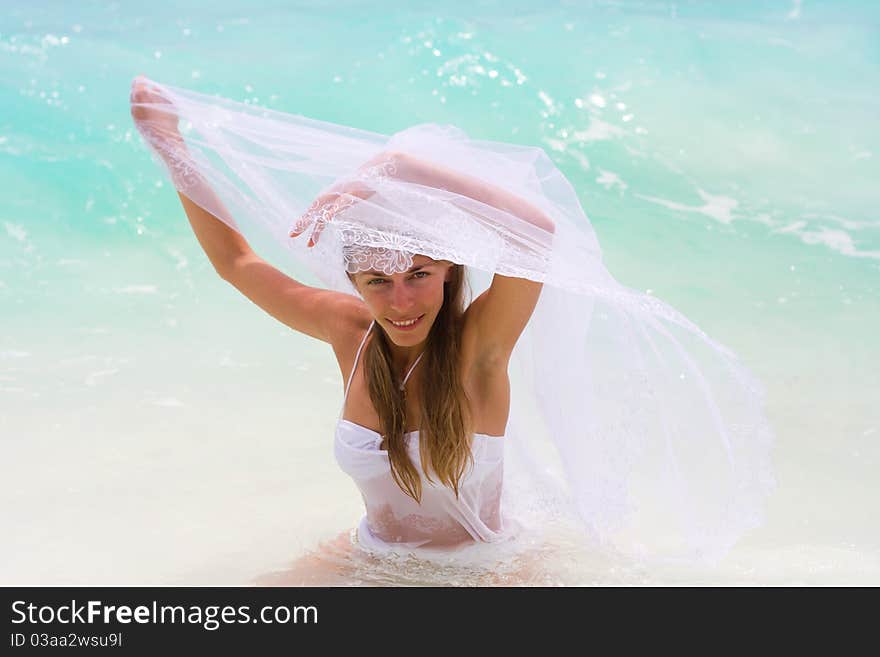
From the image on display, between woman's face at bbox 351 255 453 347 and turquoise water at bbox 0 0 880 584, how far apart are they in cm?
107

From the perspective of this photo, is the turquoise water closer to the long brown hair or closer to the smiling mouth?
the long brown hair

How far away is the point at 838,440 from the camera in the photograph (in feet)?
14.7

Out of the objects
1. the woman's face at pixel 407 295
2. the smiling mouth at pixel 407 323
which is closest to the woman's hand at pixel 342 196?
the woman's face at pixel 407 295

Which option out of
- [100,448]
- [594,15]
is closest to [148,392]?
[100,448]

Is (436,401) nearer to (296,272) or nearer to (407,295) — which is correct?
(407,295)

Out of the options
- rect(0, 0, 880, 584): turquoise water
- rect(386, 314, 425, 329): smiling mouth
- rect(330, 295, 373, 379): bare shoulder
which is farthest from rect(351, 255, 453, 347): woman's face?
rect(0, 0, 880, 584): turquoise water

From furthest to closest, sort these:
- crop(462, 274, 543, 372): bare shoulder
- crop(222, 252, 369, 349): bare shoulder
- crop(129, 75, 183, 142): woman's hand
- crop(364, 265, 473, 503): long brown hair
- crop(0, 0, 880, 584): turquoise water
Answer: crop(0, 0, 880, 584): turquoise water → crop(222, 252, 369, 349): bare shoulder → crop(129, 75, 183, 142): woman's hand → crop(364, 265, 473, 503): long brown hair → crop(462, 274, 543, 372): bare shoulder

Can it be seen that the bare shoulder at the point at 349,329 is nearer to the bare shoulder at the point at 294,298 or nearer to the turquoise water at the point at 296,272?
the bare shoulder at the point at 294,298

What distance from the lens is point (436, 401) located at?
2797 millimetres

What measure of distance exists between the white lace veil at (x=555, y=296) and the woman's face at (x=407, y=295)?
6cm

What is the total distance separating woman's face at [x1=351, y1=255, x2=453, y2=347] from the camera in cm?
258

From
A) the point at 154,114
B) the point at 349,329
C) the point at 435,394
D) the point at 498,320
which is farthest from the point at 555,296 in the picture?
the point at 154,114

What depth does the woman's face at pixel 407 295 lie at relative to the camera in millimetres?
2582
